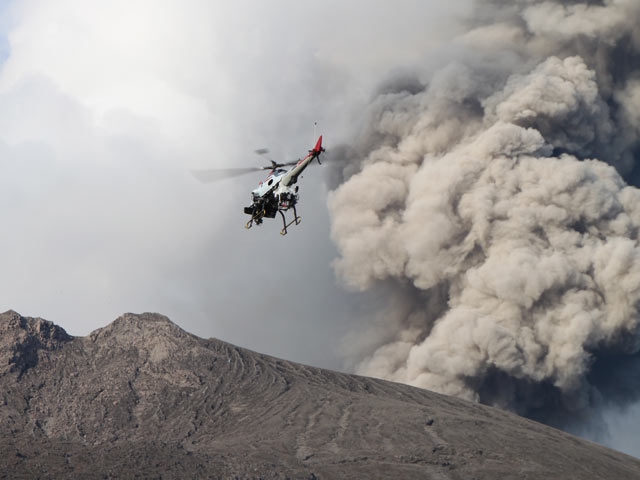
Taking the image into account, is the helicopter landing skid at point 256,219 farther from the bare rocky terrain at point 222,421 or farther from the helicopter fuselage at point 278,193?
the bare rocky terrain at point 222,421

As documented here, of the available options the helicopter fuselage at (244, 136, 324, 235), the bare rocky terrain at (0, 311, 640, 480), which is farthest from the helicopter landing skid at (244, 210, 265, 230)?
the bare rocky terrain at (0, 311, 640, 480)

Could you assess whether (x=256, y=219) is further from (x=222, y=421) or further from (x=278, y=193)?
(x=222, y=421)

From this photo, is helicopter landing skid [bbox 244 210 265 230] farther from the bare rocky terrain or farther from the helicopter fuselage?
the bare rocky terrain

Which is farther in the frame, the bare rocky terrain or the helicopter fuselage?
the bare rocky terrain

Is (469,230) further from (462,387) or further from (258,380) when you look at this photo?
(258,380)

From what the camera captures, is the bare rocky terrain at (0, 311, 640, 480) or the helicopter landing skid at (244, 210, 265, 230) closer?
the helicopter landing skid at (244, 210, 265, 230)

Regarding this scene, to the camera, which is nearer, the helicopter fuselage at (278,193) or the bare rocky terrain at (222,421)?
the helicopter fuselage at (278,193)

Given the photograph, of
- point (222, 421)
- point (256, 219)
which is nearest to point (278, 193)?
point (256, 219)

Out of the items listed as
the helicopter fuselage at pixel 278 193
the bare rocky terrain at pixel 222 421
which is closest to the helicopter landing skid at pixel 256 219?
the helicopter fuselage at pixel 278 193

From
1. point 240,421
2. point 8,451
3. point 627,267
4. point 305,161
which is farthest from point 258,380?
point 305,161
